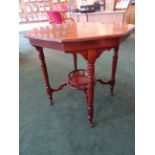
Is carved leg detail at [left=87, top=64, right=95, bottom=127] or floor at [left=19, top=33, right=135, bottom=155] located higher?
carved leg detail at [left=87, top=64, right=95, bottom=127]

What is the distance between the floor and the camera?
4.25 feet

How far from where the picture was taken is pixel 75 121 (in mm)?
1562

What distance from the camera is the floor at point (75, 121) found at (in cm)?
129

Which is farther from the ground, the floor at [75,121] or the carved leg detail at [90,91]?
the carved leg detail at [90,91]

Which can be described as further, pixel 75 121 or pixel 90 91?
pixel 75 121

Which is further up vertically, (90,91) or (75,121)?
(90,91)
